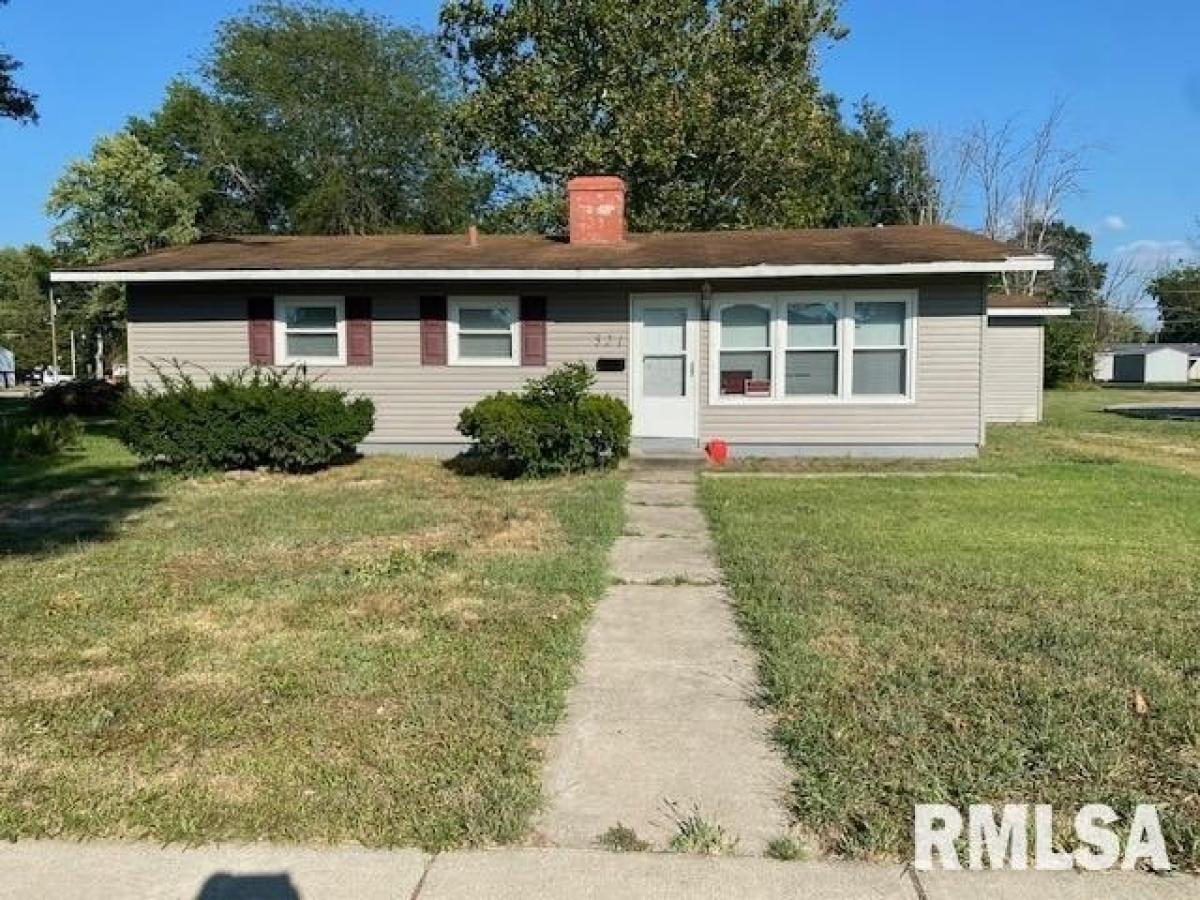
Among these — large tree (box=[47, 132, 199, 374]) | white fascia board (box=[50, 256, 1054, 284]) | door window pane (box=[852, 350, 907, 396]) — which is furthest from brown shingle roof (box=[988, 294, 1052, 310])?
large tree (box=[47, 132, 199, 374])

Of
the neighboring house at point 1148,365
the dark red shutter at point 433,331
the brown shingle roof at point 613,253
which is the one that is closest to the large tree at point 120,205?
the brown shingle roof at point 613,253

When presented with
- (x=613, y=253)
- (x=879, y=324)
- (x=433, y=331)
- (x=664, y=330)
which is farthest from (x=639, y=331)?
(x=879, y=324)

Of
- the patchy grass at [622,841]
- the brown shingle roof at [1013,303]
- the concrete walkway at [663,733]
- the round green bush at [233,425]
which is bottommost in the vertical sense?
the patchy grass at [622,841]

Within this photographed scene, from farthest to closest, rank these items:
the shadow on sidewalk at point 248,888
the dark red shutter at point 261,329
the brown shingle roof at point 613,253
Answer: the dark red shutter at point 261,329, the brown shingle roof at point 613,253, the shadow on sidewalk at point 248,888

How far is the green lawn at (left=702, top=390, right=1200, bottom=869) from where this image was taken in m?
3.30

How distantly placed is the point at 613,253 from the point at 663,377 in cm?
194

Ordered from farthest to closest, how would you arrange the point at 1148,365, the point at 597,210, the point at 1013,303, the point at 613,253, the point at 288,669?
1. the point at 1148,365
2. the point at 1013,303
3. the point at 597,210
4. the point at 613,253
5. the point at 288,669

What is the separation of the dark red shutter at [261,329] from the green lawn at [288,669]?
5.46 meters

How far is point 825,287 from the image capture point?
522 inches

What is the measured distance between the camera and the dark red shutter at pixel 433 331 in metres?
13.9

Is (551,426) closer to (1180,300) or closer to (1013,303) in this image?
(1013,303)

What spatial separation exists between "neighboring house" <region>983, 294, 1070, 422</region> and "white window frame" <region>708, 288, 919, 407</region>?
29.2 feet

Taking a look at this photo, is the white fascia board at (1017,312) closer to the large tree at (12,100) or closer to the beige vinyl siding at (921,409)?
the beige vinyl siding at (921,409)

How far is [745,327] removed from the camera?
1361 cm
